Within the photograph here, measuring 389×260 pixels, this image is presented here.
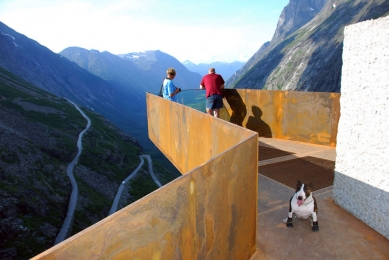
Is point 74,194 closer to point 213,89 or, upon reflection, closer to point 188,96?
point 188,96

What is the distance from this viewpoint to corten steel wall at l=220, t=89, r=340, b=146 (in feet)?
25.5

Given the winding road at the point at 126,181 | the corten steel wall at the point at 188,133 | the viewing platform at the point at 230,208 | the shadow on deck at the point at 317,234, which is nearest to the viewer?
the viewing platform at the point at 230,208

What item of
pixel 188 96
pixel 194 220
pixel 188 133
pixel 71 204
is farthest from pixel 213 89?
pixel 71 204

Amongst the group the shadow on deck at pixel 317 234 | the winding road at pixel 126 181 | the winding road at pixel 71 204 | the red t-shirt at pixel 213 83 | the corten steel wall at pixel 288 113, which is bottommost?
the winding road at pixel 126 181

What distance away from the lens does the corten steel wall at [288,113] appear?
7.76 m

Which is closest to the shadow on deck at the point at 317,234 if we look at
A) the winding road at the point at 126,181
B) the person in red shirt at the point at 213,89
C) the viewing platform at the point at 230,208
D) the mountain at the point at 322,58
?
the viewing platform at the point at 230,208

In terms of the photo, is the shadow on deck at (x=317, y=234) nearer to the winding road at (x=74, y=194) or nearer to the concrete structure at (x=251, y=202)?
the concrete structure at (x=251, y=202)

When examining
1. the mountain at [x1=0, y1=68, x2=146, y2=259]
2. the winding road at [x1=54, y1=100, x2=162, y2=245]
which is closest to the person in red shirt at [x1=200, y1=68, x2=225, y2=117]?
the mountain at [x1=0, y1=68, x2=146, y2=259]

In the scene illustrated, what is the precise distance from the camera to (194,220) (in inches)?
93.3

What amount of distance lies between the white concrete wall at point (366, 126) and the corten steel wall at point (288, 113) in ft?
11.9

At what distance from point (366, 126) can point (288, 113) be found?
4784 mm

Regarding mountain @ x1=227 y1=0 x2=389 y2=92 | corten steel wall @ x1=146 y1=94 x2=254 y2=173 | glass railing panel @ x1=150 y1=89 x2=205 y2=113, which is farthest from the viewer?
mountain @ x1=227 y1=0 x2=389 y2=92

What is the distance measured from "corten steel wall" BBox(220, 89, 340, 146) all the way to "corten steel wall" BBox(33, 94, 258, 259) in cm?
470

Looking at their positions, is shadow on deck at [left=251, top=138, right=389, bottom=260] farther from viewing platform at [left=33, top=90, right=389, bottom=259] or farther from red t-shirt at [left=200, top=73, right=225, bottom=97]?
red t-shirt at [left=200, top=73, right=225, bottom=97]
